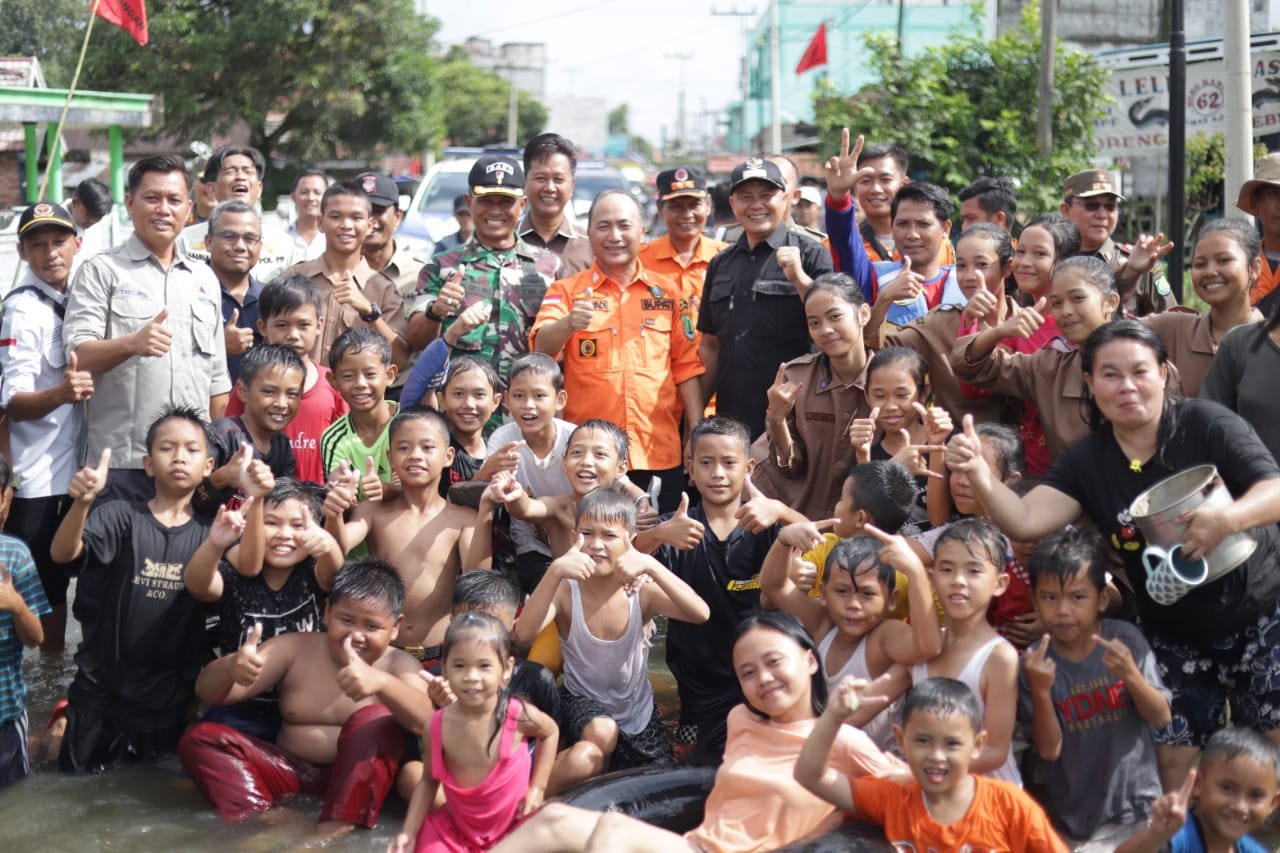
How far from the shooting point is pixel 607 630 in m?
5.51

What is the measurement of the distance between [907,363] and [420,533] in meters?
2.26

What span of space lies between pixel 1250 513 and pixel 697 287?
3.31m

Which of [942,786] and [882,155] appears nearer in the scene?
[942,786]

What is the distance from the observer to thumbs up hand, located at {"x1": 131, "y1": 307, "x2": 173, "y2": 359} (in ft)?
19.1

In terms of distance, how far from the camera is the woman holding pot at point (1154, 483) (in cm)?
457

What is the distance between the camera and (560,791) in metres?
5.16

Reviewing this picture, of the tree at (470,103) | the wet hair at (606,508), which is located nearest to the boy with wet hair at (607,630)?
the wet hair at (606,508)

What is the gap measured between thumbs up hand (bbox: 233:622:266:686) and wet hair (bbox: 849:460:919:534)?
95.6 inches

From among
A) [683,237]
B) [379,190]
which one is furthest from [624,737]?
[379,190]

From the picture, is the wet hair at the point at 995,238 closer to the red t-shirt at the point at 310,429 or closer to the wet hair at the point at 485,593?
the wet hair at the point at 485,593

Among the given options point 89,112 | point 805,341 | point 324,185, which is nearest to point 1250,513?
point 805,341

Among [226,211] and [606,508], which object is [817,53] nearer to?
[226,211]

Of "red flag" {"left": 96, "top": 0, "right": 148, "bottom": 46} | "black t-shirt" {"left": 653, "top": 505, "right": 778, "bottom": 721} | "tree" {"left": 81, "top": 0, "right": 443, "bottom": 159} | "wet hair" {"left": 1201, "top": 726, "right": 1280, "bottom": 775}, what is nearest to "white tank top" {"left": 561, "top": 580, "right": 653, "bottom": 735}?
"black t-shirt" {"left": 653, "top": 505, "right": 778, "bottom": 721}

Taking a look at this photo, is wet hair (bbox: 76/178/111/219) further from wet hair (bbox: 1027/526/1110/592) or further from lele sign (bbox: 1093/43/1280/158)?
lele sign (bbox: 1093/43/1280/158)
